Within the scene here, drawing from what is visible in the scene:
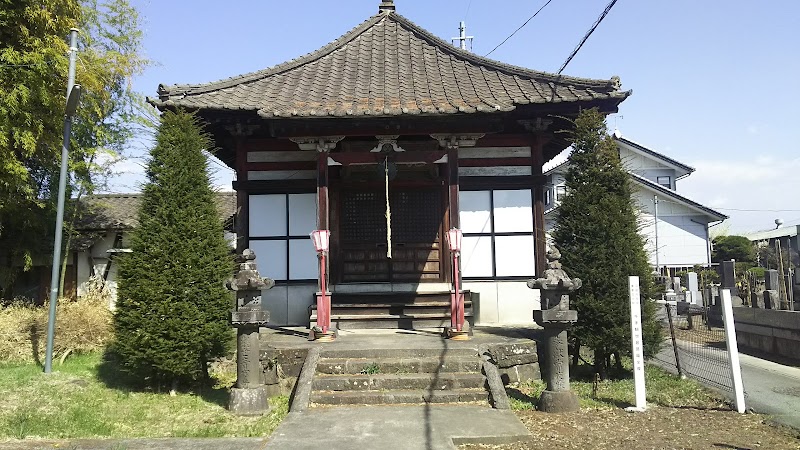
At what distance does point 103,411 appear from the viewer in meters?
6.72

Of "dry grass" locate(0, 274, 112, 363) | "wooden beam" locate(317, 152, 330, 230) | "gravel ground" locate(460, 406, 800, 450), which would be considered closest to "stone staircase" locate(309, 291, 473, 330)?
"wooden beam" locate(317, 152, 330, 230)

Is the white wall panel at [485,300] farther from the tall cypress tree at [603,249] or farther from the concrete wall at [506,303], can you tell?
the tall cypress tree at [603,249]

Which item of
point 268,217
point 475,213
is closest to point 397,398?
point 475,213

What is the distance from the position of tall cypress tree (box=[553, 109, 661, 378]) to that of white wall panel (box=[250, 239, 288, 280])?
5597 millimetres

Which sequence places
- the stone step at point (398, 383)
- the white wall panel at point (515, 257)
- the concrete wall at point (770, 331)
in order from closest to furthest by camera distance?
the stone step at point (398, 383)
the white wall panel at point (515, 257)
the concrete wall at point (770, 331)

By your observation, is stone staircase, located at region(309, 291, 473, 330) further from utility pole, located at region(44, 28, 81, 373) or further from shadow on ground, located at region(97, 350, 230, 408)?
utility pole, located at region(44, 28, 81, 373)

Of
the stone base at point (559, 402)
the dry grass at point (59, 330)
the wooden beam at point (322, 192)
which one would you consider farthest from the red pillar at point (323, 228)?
the stone base at point (559, 402)

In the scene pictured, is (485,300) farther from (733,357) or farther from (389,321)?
(733,357)

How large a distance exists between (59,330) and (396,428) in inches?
262

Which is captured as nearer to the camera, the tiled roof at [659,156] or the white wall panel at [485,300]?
the white wall panel at [485,300]

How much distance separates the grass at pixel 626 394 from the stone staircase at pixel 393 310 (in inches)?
96.5

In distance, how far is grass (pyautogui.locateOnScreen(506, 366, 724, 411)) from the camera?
23.2 ft

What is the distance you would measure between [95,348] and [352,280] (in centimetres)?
476

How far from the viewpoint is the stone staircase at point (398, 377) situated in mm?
6922
